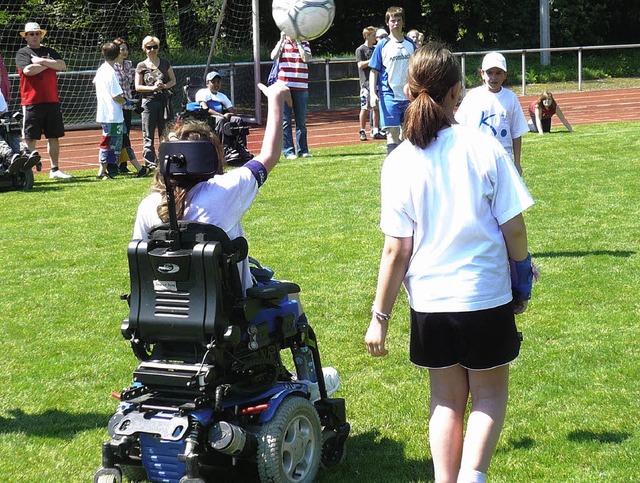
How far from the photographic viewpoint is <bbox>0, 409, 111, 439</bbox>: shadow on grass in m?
5.23

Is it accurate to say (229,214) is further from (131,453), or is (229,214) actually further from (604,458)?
(604,458)

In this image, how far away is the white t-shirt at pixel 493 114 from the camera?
7.66 metres

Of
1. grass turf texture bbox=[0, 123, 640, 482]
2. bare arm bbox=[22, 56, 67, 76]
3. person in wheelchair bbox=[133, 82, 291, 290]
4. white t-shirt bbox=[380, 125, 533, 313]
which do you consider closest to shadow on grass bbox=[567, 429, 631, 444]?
grass turf texture bbox=[0, 123, 640, 482]

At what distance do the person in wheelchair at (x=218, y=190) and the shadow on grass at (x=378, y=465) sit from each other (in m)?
1.04

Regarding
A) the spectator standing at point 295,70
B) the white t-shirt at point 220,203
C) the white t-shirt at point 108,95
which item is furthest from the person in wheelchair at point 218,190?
the spectator standing at point 295,70

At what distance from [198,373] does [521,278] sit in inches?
53.4

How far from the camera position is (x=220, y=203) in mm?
4184

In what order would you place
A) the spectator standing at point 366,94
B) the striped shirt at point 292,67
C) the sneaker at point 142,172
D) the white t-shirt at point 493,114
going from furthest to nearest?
the spectator standing at point 366,94
the striped shirt at point 292,67
the sneaker at point 142,172
the white t-shirt at point 493,114

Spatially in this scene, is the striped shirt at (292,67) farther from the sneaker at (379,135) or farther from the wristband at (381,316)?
the wristband at (381,316)

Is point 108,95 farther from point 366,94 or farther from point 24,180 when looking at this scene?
point 366,94

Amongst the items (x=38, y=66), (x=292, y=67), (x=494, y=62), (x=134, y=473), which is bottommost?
(x=134, y=473)

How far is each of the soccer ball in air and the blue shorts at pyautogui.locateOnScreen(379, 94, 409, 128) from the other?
1.14m

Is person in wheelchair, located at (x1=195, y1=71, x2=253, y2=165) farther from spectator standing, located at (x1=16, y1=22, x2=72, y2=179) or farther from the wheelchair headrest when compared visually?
the wheelchair headrest

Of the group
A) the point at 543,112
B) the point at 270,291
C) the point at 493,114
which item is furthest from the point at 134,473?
the point at 543,112
